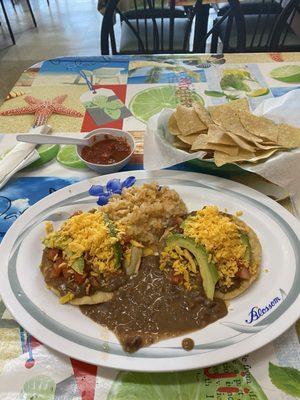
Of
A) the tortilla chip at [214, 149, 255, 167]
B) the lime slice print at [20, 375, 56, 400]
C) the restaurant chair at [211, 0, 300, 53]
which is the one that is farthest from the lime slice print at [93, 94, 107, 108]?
the lime slice print at [20, 375, 56, 400]

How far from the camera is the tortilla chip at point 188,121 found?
1.50 m

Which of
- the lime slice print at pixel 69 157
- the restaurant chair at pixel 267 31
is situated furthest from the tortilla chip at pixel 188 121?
the restaurant chair at pixel 267 31

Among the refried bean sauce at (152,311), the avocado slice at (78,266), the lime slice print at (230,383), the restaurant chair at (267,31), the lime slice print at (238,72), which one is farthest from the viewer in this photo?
the restaurant chair at (267,31)

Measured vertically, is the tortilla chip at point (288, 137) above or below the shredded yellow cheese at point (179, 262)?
above

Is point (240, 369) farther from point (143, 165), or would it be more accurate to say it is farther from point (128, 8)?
point (128, 8)

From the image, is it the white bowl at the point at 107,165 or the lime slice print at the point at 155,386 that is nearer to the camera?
the lime slice print at the point at 155,386

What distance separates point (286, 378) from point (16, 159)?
4.24ft

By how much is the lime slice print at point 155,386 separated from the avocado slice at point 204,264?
25cm

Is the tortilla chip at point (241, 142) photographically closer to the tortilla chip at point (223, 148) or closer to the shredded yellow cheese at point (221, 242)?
the tortilla chip at point (223, 148)

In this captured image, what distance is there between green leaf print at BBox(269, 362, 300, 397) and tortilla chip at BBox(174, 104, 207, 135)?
92 cm

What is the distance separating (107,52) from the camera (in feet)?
8.62

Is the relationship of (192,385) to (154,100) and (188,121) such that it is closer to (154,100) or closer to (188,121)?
(188,121)

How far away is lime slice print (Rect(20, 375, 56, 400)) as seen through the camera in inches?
36.4

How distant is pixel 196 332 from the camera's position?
40.2 inches
